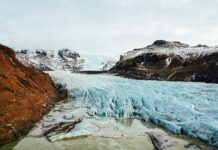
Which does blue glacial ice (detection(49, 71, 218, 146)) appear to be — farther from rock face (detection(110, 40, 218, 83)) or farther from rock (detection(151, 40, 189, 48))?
rock (detection(151, 40, 189, 48))

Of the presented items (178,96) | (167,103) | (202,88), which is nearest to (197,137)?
(167,103)

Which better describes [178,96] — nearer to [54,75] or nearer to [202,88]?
[202,88]

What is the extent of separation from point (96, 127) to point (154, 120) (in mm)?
4858

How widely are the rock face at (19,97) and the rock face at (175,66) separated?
48.0 meters

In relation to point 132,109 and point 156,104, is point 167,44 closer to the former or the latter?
point 156,104

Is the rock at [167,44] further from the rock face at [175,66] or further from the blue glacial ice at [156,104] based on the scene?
the blue glacial ice at [156,104]

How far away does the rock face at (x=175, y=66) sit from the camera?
76.8 meters

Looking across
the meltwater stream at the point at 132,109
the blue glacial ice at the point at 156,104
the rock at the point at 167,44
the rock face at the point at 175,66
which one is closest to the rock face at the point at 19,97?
the meltwater stream at the point at 132,109

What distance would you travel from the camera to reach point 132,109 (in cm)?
2808

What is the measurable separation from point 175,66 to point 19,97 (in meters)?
73.2

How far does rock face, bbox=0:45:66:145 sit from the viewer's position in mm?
21297

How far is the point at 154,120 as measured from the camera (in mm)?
25469

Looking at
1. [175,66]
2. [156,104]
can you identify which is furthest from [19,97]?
[175,66]

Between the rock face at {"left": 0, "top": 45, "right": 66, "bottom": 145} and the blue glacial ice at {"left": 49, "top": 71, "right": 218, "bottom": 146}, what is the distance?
229cm
